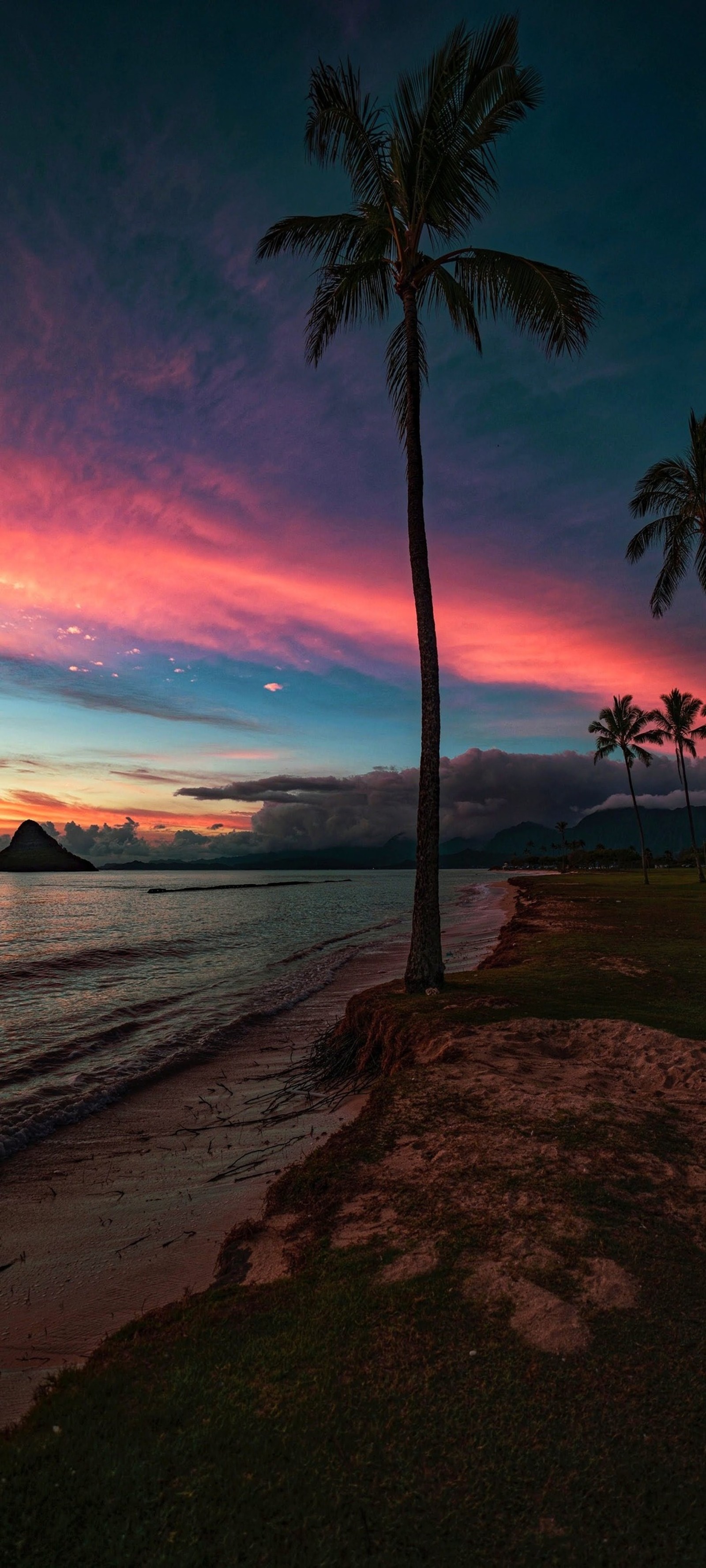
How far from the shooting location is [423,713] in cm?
1140

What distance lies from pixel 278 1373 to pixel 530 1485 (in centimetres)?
119

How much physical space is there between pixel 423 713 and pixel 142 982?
43.3ft

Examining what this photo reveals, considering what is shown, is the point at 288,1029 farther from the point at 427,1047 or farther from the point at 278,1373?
the point at 278,1373

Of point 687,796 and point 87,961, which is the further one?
point 687,796

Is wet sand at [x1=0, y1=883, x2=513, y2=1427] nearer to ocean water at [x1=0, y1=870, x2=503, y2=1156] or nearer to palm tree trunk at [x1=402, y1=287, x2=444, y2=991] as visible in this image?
ocean water at [x1=0, y1=870, x2=503, y2=1156]

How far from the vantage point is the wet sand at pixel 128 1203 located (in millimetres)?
4277

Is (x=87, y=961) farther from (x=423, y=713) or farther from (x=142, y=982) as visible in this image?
(x=423, y=713)


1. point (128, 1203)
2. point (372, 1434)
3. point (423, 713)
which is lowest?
point (128, 1203)

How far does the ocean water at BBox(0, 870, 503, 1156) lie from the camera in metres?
10.3

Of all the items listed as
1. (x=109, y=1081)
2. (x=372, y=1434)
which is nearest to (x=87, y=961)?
(x=109, y=1081)

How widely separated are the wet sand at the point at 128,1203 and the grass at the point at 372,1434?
3.02 ft

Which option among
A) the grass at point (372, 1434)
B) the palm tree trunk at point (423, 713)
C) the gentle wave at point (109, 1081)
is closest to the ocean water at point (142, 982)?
the gentle wave at point (109, 1081)

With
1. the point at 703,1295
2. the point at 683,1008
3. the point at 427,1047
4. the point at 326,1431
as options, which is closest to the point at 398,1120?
the point at 427,1047

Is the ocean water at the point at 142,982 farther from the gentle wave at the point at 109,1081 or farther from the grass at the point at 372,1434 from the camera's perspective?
the grass at the point at 372,1434
